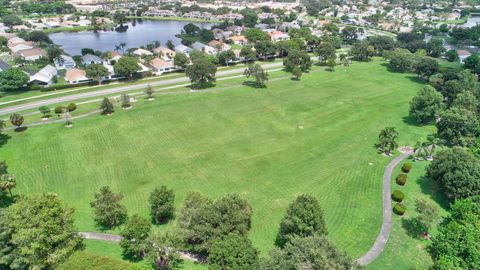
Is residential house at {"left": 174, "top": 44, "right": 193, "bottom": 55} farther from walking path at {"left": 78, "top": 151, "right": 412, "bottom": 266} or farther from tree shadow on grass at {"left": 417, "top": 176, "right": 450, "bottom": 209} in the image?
tree shadow on grass at {"left": 417, "top": 176, "right": 450, "bottom": 209}

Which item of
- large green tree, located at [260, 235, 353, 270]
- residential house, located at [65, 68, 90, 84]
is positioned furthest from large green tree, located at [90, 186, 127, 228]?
residential house, located at [65, 68, 90, 84]

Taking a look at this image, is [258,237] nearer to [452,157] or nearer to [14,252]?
[14,252]

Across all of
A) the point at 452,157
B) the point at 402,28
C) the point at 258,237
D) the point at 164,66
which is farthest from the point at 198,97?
the point at 402,28

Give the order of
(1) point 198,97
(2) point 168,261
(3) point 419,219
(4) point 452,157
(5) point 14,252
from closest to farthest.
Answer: (5) point 14,252, (2) point 168,261, (3) point 419,219, (4) point 452,157, (1) point 198,97

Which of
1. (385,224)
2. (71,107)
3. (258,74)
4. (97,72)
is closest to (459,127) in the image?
(385,224)

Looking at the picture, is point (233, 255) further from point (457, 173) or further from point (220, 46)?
point (220, 46)

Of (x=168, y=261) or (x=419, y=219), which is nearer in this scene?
(x=168, y=261)
